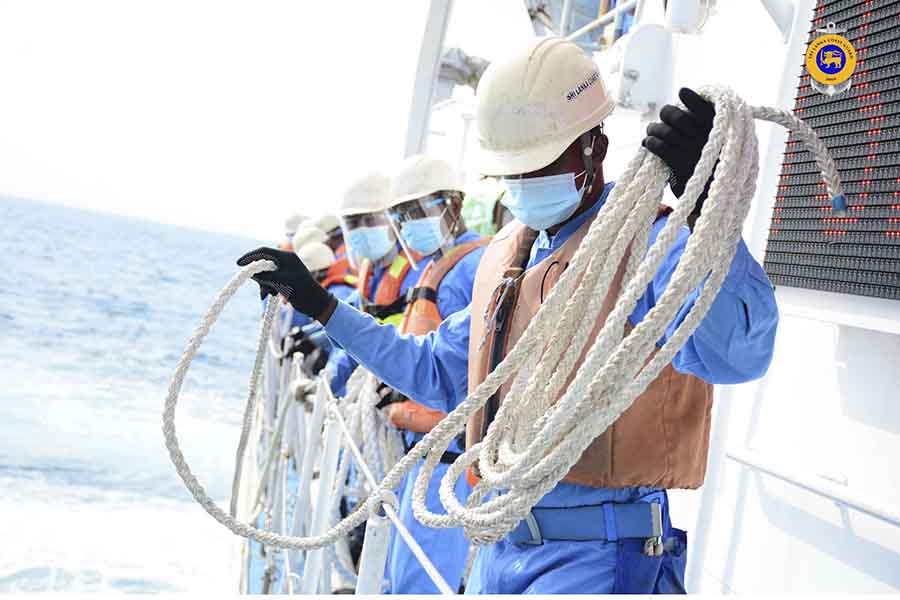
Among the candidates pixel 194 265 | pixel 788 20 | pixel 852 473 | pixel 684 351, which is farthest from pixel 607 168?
pixel 194 265

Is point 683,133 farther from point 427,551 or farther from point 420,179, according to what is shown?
point 420,179

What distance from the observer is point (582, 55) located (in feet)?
5.24

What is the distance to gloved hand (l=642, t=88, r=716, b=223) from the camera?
1037mm

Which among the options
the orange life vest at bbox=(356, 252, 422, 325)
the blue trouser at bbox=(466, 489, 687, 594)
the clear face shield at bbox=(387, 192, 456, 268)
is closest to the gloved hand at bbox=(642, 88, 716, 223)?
the blue trouser at bbox=(466, 489, 687, 594)

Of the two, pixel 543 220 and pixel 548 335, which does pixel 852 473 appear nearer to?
pixel 543 220

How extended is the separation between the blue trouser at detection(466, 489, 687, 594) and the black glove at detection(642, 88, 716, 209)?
71cm

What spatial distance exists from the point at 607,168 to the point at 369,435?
5.52 ft

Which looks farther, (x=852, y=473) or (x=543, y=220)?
(x=852, y=473)

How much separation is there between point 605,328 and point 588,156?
65cm

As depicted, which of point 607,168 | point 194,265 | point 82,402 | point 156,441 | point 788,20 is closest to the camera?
point 788,20

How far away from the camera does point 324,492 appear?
258cm

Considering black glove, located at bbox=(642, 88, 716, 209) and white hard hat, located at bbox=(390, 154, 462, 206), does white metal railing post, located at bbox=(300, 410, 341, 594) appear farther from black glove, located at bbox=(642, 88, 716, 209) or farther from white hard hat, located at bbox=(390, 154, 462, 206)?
black glove, located at bbox=(642, 88, 716, 209)

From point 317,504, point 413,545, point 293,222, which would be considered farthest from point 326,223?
point 413,545

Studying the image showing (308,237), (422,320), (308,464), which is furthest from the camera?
(308,237)
